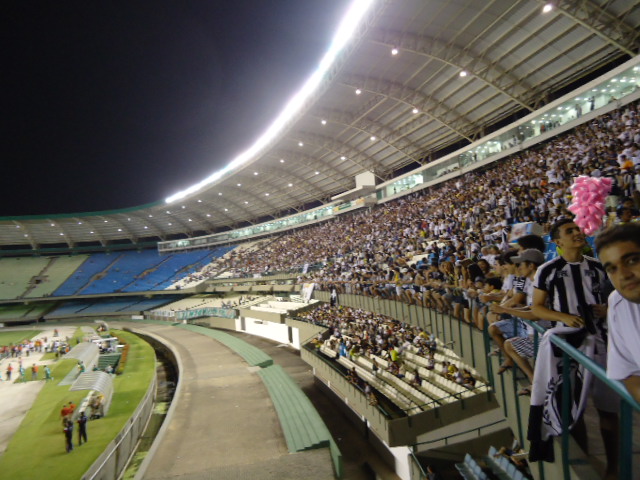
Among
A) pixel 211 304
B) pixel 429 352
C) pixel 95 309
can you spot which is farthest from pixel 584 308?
pixel 95 309

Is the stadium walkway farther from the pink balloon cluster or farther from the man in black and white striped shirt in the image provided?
the pink balloon cluster

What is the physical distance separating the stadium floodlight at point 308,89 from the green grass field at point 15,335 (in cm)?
2540

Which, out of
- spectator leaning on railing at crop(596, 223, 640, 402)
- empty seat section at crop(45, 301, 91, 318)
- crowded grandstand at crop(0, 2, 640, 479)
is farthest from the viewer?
empty seat section at crop(45, 301, 91, 318)

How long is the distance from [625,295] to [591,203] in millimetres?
2742

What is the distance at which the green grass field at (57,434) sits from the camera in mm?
10914

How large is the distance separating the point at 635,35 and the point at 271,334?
104 ft

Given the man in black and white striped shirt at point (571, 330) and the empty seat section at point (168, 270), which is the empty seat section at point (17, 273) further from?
the man in black and white striped shirt at point (571, 330)

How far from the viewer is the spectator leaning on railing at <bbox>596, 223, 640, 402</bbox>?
1.56m

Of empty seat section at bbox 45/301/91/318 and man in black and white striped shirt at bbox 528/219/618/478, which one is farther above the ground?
man in black and white striped shirt at bbox 528/219/618/478

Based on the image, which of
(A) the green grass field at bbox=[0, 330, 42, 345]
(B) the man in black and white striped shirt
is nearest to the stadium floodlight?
(B) the man in black and white striped shirt

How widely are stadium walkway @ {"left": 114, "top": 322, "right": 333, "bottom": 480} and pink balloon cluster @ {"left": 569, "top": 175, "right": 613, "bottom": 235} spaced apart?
7761 millimetres

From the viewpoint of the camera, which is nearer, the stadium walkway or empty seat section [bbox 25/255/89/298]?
the stadium walkway

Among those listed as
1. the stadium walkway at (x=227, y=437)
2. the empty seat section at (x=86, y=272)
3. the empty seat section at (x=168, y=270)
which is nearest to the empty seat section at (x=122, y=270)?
the empty seat section at (x=86, y=272)

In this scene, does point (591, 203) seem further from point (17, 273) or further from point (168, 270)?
point (17, 273)
